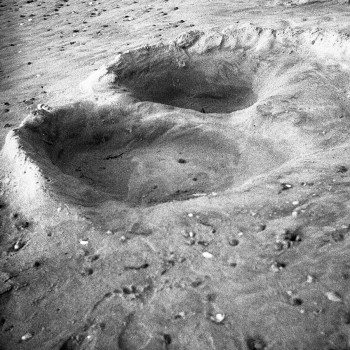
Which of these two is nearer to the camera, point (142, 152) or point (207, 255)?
point (207, 255)

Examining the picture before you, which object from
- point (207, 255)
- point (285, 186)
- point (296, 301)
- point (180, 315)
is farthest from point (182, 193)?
point (296, 301)

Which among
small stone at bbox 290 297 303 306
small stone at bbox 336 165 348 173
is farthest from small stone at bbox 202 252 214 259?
small stone at bbox 336 165 348 173

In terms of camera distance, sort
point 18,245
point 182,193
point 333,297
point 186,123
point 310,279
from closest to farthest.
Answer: point 333,297, point 310,279, point 18,245, point 182,193, point 186,123

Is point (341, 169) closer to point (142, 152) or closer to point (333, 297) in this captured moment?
point (333, 297)

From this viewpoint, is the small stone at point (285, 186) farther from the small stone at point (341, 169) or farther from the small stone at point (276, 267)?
the small stone at point (276, 267)

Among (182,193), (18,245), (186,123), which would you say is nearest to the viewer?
(18,245)

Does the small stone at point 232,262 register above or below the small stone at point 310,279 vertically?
above

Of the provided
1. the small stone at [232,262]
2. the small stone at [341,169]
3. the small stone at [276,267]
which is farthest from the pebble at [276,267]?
the small stone at [341,169]
